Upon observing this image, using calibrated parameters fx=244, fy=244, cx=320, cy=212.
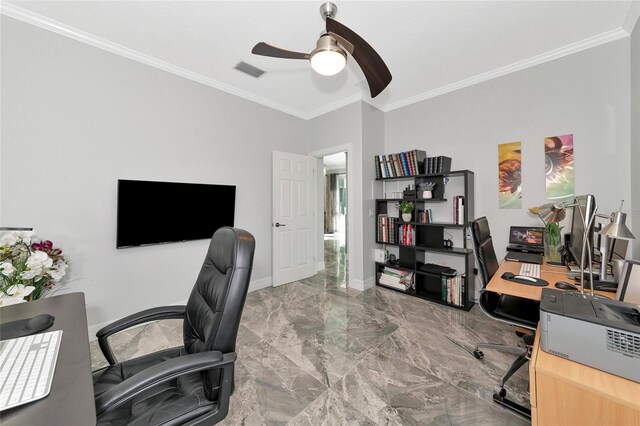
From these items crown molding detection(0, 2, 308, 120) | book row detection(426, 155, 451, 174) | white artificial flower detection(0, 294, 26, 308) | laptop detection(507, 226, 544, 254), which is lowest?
white artificial flower detection(0, 294, 26, 308)

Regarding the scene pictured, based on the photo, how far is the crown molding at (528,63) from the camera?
87.9 inches

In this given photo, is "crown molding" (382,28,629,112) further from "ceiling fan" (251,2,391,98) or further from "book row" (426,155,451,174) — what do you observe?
"ceiling fan" (251,2,391,98)

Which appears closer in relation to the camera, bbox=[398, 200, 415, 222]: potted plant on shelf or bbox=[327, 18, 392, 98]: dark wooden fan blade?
bbox=[327, 18, 392, 98]: dark wooden fan blade

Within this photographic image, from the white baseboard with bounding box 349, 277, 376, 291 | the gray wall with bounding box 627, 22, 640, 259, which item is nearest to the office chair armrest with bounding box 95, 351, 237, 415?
the white baseboard with bounding box 349, 277, 376, 291

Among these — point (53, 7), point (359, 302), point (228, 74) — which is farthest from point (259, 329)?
point (53, 7)

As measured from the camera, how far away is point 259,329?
2.46 m

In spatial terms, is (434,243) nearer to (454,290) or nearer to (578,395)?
(454,290)

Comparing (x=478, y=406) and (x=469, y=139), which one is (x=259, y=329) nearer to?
(x=478, y=406)

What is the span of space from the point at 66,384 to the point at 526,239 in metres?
3.56

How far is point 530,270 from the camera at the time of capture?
196 cm

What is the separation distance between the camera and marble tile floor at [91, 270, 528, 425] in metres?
1.50

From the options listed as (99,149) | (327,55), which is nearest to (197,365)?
(327,55)

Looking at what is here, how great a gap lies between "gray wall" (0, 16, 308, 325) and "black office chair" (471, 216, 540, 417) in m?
2.85

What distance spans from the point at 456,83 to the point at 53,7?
403cm
